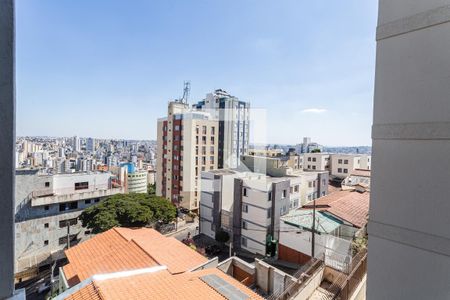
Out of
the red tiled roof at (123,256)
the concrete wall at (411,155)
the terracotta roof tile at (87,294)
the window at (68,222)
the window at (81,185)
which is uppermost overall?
the concrete wall at (411,155)

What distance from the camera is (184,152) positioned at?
71.3 ft

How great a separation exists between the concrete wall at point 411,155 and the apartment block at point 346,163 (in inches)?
1036

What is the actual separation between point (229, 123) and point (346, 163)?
13.9 meters

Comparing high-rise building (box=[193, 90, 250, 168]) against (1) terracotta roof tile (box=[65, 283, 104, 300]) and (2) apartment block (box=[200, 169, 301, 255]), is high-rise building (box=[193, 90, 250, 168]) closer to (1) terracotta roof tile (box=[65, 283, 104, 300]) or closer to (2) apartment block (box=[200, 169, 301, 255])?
(2) apartment block (box=[200, 169, 301, 255])

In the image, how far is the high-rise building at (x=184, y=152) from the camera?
21.7 meters

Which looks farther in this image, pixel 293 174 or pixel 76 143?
pixel 76 143

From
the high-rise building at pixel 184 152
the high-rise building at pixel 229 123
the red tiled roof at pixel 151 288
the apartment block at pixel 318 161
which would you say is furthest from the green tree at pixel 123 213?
the apartment block at pixel 318 161

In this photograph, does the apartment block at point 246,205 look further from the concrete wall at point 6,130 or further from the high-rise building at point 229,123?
the concrete wall at point 6,130

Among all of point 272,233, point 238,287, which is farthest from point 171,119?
point 238,287

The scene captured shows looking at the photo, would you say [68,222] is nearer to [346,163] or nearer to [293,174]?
[293,174]

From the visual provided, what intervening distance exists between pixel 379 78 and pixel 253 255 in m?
13.1

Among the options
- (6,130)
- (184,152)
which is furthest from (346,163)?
(6,130)

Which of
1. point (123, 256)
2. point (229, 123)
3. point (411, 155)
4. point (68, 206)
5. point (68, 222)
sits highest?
point (229, 123)

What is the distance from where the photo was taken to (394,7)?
62.9 inches
